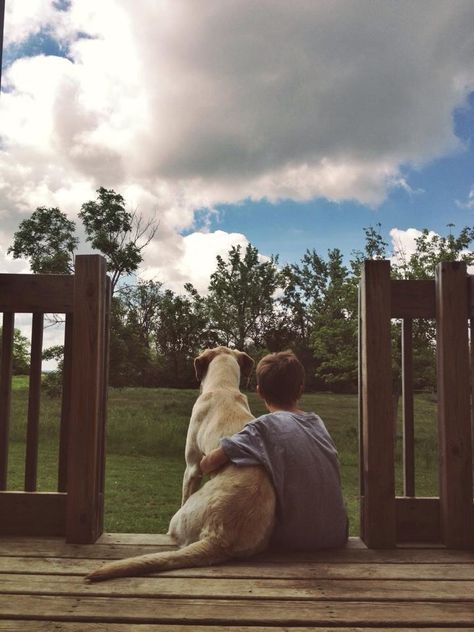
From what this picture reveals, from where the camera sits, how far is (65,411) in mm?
3527

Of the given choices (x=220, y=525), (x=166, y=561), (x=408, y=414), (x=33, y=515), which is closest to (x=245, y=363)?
(x=408, y=414)

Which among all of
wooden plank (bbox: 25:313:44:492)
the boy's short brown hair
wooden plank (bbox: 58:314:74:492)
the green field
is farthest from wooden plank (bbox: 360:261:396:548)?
the green field

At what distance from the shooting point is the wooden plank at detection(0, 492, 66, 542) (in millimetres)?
3357

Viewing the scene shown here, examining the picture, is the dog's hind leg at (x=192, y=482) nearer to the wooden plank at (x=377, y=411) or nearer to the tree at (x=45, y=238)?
the wooden plank at (x=377, y=411)

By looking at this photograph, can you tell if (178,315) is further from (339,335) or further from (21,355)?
(21,355)

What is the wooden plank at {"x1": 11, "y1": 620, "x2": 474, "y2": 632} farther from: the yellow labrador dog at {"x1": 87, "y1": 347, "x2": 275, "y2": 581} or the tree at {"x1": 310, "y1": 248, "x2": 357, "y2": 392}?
the tree at {"x1": 310, "y1": 248, "x2": 357, "y2": 392}

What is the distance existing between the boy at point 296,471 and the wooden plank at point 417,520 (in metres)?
0.44

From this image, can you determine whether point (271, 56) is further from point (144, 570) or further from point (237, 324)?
point (144, 570)

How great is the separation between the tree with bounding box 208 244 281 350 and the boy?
18.7 metres

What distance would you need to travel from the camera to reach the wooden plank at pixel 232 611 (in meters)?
2.10

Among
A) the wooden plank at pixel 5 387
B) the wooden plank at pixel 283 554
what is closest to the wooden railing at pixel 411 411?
the wooden plank at pixel 283 554

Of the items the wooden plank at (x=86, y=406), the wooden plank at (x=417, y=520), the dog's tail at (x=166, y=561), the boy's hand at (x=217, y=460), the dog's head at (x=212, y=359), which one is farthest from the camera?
the dog's head at (x=212, y=359)

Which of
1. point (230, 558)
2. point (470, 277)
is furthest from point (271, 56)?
point (230, 558)

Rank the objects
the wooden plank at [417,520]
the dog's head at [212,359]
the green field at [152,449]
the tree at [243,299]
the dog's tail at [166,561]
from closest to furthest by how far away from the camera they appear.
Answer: the dog's tail at [166,561], the wooden plank at [417,520], the dog's head at [212,359], the green field at [152,449], the tree at [243,299]
